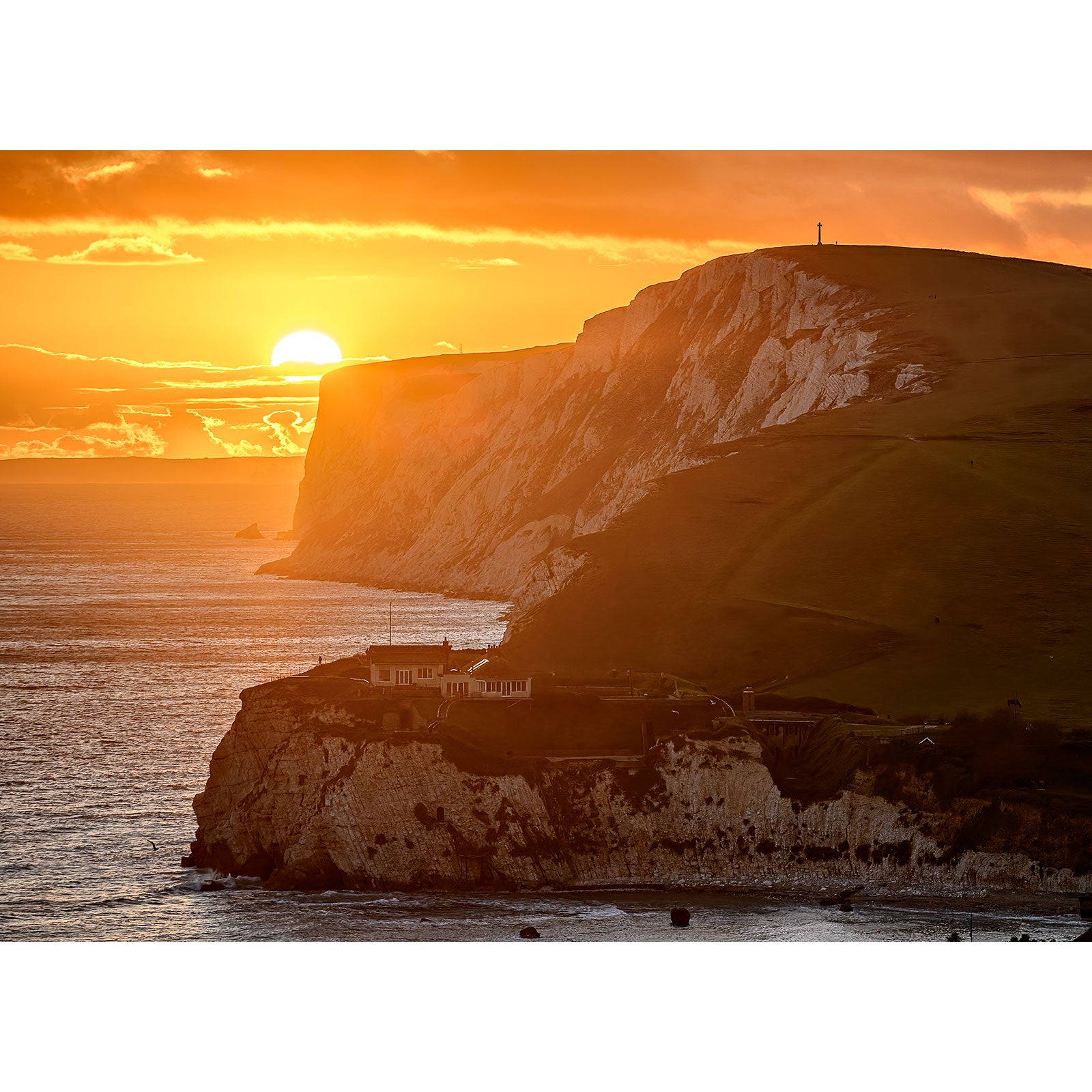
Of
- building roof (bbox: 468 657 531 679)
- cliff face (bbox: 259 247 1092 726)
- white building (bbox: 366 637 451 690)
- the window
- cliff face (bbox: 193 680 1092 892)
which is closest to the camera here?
→ cliff face (bbox: 193 680 1092 892)

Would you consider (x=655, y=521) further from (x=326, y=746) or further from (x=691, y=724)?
(x=326, y=746)

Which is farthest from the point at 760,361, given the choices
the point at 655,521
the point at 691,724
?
the point at 691,724

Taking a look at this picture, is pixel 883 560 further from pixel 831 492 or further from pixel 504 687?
pixel 504 687

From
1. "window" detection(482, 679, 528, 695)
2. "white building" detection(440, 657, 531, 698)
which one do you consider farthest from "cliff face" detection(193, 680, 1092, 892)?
"window" detection(482, 679, 528, 695)

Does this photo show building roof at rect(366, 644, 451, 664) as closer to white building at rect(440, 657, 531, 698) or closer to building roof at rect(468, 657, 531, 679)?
white building at rect(440, 657, 531, 698)

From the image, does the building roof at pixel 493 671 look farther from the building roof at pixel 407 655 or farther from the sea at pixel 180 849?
the sea at pixel 180 849

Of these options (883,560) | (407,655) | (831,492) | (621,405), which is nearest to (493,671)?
(407,655)

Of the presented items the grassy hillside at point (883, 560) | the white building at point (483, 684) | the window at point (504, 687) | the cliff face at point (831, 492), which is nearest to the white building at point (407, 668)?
the white building at point (483, 684)
